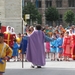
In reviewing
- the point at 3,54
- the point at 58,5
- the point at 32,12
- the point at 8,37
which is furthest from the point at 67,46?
the point at 58,5

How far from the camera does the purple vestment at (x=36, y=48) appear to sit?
18.8 meters

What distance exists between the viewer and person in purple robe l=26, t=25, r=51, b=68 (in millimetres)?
18812

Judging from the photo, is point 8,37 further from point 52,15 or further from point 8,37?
point 52,15

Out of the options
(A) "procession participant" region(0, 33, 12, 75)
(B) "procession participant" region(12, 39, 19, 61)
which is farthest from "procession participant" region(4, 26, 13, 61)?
(A) "procession participant" region(0, 33, 12, 75)

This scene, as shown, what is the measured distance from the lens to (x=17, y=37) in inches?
1010

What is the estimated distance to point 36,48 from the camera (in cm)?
1897

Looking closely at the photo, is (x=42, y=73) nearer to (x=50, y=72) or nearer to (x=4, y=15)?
(x=50, y=72)

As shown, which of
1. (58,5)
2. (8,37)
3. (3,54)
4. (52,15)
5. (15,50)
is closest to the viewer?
(3,54)

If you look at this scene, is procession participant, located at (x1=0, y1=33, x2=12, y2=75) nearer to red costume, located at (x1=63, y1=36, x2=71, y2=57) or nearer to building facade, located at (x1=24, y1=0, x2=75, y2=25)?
red costume, located at (x1=63, y1=36, x2=71, y2=57)

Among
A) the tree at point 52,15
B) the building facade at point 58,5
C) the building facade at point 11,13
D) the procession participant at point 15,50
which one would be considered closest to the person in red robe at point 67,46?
the procession participant at point 15,50

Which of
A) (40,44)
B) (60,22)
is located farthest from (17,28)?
(60,22)

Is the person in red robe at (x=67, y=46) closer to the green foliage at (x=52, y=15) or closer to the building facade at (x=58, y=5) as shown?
the green foliage at (x=52, y=15)

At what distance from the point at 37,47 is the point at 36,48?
0.07 m

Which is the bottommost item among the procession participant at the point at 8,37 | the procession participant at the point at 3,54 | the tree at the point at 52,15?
the tree at the point at 52,15
